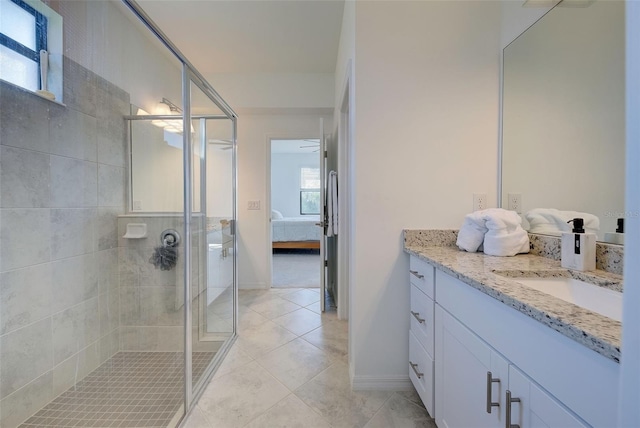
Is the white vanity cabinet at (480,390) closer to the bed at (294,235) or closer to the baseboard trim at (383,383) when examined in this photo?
the baseboard trim at (383,383)

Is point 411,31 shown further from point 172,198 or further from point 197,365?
point 197,365

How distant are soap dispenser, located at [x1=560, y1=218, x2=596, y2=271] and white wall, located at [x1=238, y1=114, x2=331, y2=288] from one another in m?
2.71

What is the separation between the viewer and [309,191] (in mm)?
7426

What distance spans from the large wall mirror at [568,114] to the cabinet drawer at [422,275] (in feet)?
2.12

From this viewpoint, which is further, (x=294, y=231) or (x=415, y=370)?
(x=294, y=231)

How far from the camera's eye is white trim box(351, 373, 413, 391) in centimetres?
151

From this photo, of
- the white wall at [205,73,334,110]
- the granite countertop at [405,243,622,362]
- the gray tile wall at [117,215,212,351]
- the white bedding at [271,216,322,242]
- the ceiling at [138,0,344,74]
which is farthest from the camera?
the white bedding at [271,216,322,242]

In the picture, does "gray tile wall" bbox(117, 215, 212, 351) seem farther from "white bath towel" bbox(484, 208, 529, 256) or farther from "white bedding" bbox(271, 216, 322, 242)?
"white bedding" bbox(271, 216, 322, 242)

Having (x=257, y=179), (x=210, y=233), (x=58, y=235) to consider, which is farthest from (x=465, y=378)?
(x=257, y=179)

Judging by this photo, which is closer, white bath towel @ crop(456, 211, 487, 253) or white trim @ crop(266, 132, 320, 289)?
white bath towel @ crop(456, 211, 487, 253)

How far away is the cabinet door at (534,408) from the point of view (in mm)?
570

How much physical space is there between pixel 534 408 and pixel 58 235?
211cm

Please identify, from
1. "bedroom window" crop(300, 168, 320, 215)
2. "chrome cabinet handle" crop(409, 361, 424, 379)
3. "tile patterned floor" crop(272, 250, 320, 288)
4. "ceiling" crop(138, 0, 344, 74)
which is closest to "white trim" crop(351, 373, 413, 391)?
"chrome cabinet handle" crop(409, 361, 424, 379)

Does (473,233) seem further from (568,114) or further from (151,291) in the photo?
(151,291)
